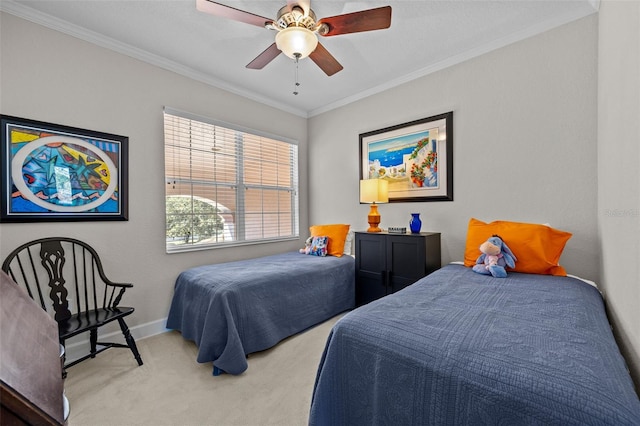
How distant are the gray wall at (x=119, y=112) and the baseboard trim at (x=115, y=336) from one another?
1cm

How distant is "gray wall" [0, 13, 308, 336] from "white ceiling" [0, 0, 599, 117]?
0.14m

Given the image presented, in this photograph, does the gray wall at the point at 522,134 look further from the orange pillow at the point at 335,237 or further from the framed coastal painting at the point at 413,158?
the orange pillow at the point at 335,237

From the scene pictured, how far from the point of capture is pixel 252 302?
2.25m

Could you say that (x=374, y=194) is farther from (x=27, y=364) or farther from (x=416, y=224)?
(x=27, y=364)

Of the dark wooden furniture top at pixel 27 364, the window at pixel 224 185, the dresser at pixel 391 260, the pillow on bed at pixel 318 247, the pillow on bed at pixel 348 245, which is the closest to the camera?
the dark wooden furniture top at pixel 27 364

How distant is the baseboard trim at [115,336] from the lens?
7.26ft

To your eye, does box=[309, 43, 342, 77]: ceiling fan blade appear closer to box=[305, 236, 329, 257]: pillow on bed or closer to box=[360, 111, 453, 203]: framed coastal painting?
box=[360, 111, 453, 203]: framed coastal painting

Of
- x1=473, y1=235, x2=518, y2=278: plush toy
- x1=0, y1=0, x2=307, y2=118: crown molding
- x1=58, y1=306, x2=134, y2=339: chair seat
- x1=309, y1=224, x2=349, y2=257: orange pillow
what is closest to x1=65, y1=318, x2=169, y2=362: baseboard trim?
x1=58, y1=306, x2=134, y2=339: chair seat

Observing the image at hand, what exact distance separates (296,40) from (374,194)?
5.59 feet

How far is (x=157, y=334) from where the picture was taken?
106 inches

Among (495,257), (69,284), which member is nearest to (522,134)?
Answer: (495,257)

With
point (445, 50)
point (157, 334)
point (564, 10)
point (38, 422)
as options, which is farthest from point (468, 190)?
point (157, 334)

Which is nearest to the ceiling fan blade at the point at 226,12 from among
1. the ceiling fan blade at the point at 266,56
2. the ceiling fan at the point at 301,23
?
the ceiling fan at the point at 301,23

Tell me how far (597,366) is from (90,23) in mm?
3667
